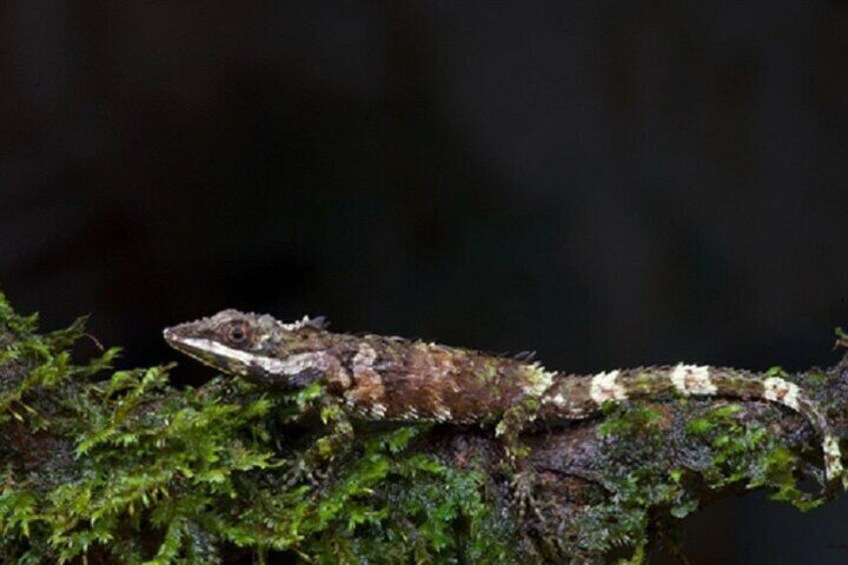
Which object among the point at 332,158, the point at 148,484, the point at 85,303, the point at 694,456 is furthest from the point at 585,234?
the point at 148,484

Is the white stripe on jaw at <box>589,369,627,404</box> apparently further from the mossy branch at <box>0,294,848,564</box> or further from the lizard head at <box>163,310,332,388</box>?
the lizard head at <box>163,310,332,388</box>

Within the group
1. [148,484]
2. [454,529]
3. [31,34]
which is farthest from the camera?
[31,34]

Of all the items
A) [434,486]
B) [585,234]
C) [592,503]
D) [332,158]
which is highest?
[585,234]

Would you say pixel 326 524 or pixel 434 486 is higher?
Result: pixel 434 486

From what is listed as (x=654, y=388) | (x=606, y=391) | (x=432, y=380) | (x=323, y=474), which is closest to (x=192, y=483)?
(x=323, y=474)

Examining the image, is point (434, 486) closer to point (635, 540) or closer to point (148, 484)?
point (635, 540)

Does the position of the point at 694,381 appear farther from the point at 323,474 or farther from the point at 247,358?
the point at 247,358

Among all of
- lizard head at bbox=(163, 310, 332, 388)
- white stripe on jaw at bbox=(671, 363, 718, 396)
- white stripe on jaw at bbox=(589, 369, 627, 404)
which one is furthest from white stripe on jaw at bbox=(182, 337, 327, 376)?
white stripe on jaw at bbox=(671, 363, 718, 396)
